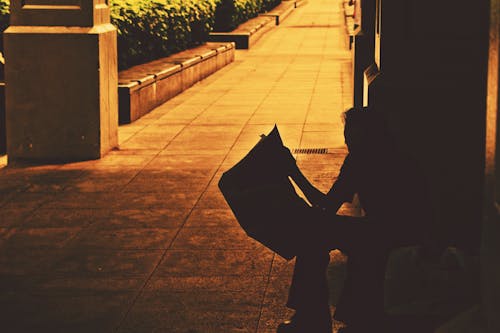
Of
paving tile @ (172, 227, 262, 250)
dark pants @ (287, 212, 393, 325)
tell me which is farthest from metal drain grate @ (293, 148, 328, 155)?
dark pants @ (287, 212, 393, 325)

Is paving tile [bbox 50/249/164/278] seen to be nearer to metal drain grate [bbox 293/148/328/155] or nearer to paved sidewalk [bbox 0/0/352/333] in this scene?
paved sidewalk [bbox 0/0/352/333]

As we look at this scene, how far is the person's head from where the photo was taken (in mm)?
4895

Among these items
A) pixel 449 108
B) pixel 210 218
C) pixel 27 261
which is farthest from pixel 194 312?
pixel 210 218

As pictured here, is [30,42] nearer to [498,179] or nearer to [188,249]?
[188,249]

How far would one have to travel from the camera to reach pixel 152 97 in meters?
14.7

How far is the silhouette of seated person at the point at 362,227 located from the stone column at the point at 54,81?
592 cm

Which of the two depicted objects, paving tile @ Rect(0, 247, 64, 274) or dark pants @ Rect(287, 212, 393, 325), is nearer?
dark pants @ Rect(287, 212, 393, 325)

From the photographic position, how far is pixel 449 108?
20.7ft

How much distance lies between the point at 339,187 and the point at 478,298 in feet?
5.75

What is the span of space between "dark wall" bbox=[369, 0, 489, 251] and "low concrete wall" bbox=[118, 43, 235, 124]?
7.36 metres

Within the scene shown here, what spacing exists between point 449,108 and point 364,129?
1.60 m

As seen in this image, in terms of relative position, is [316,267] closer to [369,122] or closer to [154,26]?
[369,122]

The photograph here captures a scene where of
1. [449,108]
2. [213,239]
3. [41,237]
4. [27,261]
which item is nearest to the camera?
[449,108]

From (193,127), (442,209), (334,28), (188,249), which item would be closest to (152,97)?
(193,127)
